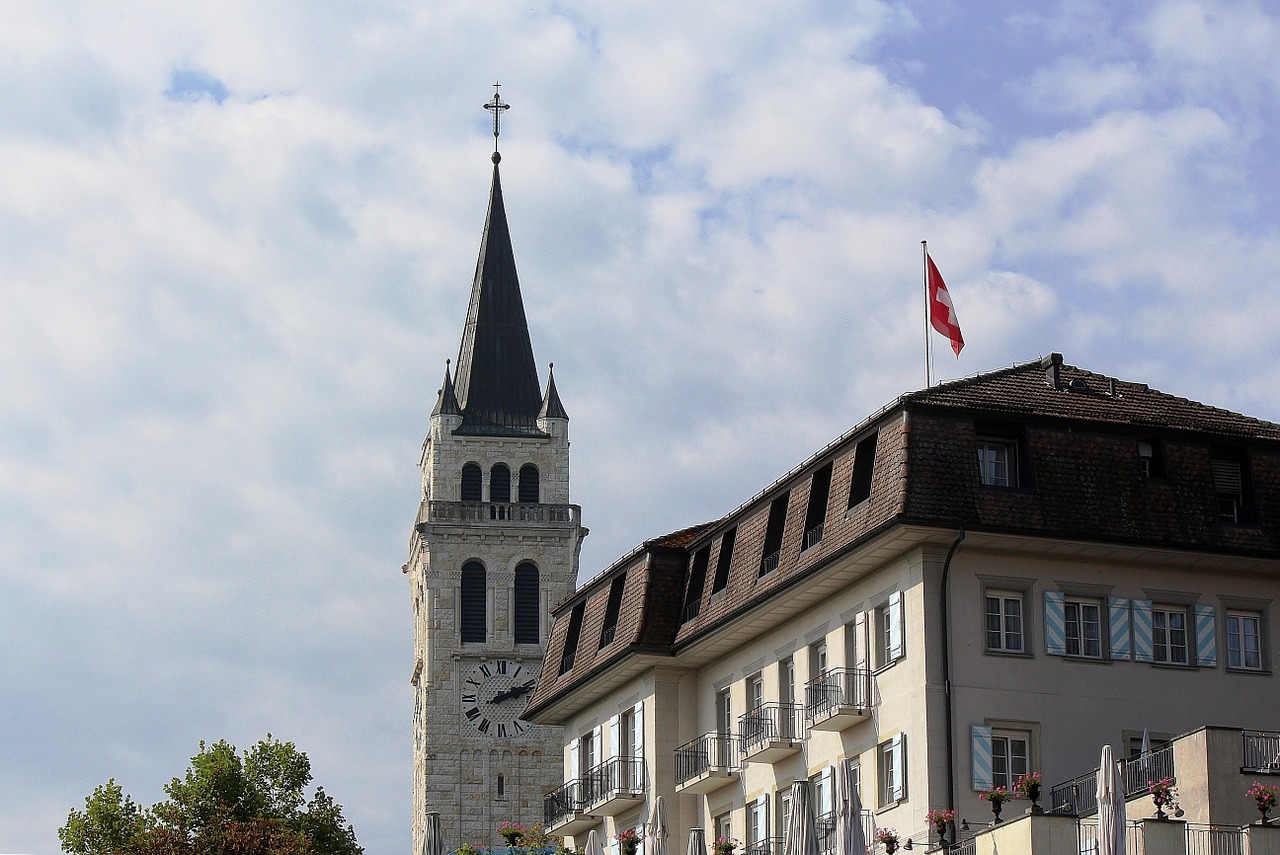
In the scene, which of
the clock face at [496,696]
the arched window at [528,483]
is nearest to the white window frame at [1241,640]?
the clock face at [496,696]

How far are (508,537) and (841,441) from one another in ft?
315

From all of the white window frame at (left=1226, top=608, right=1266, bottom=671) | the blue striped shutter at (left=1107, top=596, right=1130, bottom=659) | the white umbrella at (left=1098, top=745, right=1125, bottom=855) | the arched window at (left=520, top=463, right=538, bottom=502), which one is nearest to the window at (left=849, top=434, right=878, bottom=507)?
the blue striped shutter at (left=1107, top=596, right=1130, bottom=659)

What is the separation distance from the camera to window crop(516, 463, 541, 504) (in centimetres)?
15950

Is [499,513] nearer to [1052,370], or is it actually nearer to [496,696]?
[496,696]

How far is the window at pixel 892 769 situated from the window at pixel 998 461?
5798 mm

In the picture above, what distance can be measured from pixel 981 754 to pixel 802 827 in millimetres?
7394

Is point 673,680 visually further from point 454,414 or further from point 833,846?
point 454,414

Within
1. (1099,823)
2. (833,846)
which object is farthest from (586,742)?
(1099,823)

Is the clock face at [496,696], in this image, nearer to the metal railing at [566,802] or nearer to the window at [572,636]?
the metal railing at [566,802]

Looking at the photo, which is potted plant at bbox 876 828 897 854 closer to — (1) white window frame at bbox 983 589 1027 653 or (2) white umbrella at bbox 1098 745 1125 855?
(1) white window frame at bbox 983 589 1027 653

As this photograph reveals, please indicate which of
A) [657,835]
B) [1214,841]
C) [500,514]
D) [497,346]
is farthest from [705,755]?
[497,346]

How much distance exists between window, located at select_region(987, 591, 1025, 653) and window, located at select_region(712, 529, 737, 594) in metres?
10.5

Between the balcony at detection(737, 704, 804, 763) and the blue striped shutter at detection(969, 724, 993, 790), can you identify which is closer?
the blue striped shutter at detection(969, 724, 993, 790)

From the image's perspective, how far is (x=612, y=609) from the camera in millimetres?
73562
